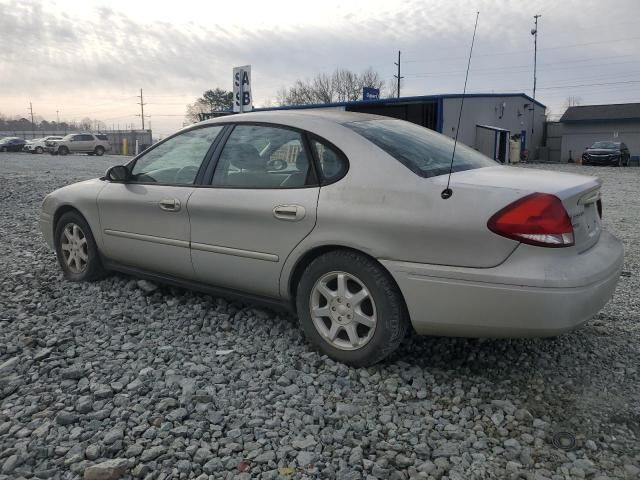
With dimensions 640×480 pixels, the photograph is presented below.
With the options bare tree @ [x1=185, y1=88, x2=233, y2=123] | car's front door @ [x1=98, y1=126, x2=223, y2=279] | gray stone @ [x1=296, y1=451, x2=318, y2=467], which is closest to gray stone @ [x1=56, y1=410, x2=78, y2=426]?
gray stone @ [x1=296, y1=451, x2=318, y2=467]

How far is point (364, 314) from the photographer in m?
3.11

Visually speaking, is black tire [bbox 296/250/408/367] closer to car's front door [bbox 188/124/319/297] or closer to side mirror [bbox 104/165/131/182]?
car's front door [bbox 188/124/319/297]

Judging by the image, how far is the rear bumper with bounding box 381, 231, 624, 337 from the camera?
103 inches

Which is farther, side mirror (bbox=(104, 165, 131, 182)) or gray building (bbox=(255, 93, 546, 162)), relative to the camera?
gray building (bbox=(255, 93, 546, 162))

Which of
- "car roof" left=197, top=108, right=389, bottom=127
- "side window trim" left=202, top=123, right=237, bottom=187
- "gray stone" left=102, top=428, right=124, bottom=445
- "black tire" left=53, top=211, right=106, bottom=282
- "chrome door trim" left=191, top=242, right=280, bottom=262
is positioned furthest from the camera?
"black tire" left=53, top=211, right=106, bottom=282

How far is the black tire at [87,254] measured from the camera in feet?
15.2

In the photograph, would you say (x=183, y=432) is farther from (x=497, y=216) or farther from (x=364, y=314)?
(x=497, y=216)

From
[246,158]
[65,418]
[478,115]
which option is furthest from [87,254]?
[478,115]

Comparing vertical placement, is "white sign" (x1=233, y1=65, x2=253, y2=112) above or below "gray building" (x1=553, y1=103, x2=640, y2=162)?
below

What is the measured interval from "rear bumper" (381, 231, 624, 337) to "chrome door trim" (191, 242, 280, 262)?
2.64 feet

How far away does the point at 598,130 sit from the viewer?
128ft

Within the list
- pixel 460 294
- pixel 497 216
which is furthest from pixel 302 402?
pixel 497 216

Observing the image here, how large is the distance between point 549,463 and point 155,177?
3269mm

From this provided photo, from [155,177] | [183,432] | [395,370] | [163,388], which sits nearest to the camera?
[183,432]
